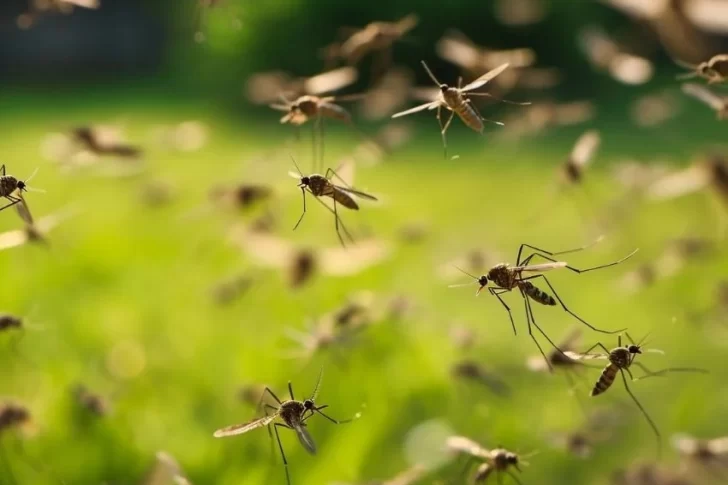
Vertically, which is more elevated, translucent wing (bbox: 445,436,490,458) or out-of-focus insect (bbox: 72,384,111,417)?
out-of-focus insect (bbox: 72,384,111,417)

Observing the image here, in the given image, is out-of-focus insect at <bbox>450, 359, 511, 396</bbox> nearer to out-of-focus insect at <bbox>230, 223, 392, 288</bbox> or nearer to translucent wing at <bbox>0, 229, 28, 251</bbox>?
out-of-focus insect at <bbox>230, 223, 392, 288</bbox>

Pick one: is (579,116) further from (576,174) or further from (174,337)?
(174,337)

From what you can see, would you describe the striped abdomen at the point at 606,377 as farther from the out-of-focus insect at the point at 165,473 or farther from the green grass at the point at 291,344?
the out-of-focus insect at the point at 165,473

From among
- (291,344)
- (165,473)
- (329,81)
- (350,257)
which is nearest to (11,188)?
(165,473)

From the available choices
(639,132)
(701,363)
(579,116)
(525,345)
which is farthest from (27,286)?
(639,132)

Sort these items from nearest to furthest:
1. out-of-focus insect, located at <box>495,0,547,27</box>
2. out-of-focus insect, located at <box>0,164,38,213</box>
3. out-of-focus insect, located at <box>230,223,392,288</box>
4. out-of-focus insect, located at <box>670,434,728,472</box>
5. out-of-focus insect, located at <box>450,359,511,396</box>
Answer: out-of-focus insect, located at <box>0,164,38,213</box>, out-of-focus insect, located at <box>670,434,728,472</box>, out-of-focus insect, located at <box>450,359,511,396</box>, out-of-focus insect, located at <box>230,223,392,288</box>, out-of-focus insect, located at <box>495,0,547,27</box>

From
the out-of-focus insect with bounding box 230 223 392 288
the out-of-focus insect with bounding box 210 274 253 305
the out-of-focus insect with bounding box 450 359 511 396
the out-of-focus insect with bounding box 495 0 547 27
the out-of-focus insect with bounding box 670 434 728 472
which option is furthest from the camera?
the out-of-focus insect with bounding box 495 0 547 27

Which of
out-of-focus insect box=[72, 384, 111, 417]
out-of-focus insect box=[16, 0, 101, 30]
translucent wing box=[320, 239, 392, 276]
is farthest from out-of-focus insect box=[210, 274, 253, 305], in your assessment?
out-of-focus insect box=[16, 0, 101, 30]
